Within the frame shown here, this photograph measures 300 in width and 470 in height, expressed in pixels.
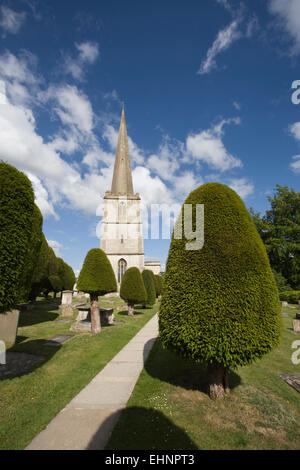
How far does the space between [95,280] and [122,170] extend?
3817 cm

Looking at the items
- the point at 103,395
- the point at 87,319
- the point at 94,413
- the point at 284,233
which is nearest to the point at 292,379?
the point at 103,395

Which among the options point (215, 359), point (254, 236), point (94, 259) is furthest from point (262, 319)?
point (94, 259)

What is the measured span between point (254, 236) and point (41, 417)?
563 centimetres

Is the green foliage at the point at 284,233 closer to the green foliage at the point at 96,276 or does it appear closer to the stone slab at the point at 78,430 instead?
the green foliage at the point at 96,276

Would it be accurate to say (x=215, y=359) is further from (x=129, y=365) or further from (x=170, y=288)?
(x=129, y=365)

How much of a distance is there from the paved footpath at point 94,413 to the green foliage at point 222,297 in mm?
1749

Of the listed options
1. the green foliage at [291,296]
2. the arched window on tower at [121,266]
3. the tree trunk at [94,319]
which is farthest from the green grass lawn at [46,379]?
the arched window on tower at [121,266]

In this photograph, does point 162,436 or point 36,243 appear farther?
point 36,243

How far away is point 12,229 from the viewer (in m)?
4.15

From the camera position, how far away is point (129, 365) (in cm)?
671

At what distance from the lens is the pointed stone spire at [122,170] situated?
44088 millimetres

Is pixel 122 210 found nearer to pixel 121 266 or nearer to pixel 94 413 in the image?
pixel 121 266

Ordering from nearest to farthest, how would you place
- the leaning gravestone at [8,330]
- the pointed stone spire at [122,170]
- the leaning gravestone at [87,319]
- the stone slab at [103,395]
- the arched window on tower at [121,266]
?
the stone slab at [103,395], the leaning gravestone at [8,330], the leaning gravestone at [87,319], the arched window on tower at [121,266], the pointed stone spire at [122,170]
